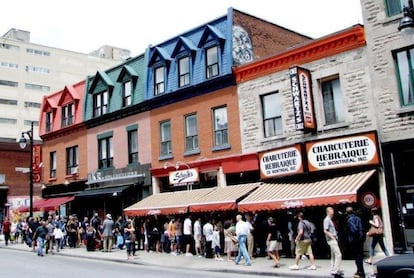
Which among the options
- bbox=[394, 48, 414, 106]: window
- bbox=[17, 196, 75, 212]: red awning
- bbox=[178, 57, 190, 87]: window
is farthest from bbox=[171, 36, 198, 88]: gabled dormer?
bbox=[17, 196, 75, 212]: red awning

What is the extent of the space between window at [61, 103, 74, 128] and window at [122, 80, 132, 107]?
5883mm

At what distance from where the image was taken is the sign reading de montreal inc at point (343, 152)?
16484 mm

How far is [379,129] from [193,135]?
9753 mm

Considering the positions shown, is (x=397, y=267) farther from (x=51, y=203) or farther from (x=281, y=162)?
(x=51, y=203)

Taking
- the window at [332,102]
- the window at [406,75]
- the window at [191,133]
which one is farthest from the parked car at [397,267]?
the window at [191,133]

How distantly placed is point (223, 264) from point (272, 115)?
7.05 m

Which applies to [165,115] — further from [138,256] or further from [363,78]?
[363,78]

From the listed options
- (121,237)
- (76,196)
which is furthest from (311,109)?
(76,196)

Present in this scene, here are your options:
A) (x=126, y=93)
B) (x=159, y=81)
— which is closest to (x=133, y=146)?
(x=126, y=93)

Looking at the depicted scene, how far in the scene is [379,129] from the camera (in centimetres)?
1677

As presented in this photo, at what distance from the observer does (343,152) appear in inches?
676

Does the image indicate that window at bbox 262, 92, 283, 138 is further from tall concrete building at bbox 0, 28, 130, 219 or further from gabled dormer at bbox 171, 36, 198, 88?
tall concrete building at bbox 0, 28, 130, 219

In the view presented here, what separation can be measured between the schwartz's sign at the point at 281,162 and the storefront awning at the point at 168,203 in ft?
10.5

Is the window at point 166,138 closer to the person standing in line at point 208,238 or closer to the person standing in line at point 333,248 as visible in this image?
the person standing in line at point 208,238
